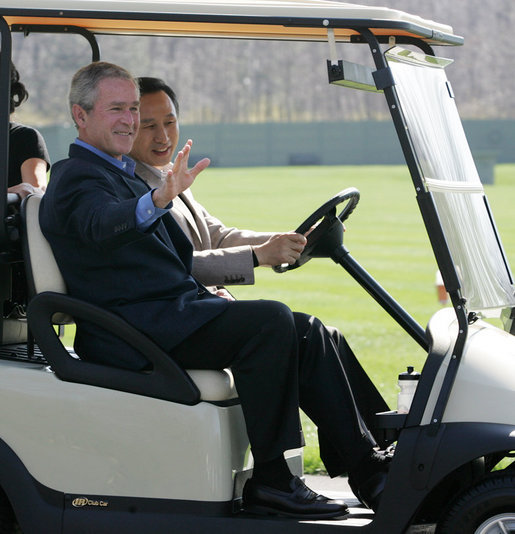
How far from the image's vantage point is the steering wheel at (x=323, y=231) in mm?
3459

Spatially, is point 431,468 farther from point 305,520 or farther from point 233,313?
point 233,313

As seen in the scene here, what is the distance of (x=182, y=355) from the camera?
296 cm

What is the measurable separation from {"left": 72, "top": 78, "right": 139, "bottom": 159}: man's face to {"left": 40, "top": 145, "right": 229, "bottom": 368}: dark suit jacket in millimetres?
77

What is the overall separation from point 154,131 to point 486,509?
1799 millimetres

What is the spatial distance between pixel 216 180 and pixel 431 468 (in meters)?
38.1

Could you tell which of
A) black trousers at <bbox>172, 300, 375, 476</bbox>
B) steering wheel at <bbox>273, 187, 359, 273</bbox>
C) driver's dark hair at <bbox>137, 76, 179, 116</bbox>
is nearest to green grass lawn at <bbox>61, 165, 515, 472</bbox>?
steering wheel at <bbox>273, 187, 359, 273</bbox>

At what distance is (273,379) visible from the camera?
289 centimetres

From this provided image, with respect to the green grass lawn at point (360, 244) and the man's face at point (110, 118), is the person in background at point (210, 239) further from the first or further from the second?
the green grass lawn at point (360, 244)

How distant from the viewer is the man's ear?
3.08 metres

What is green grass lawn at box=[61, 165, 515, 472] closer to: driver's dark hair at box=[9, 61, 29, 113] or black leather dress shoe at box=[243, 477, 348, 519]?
black leather dress shoe at box=[243, 477, 348, 519]

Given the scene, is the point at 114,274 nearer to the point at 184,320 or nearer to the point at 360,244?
the point at 184,320

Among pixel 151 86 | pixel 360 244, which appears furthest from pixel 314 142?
pixel 151 86

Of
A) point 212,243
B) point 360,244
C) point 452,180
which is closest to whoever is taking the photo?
point 452,180

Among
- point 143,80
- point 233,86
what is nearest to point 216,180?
point 233,86
